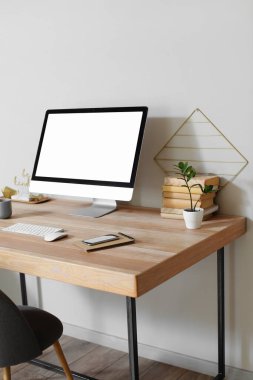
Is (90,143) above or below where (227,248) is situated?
above

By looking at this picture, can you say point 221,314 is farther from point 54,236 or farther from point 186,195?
point 54,236

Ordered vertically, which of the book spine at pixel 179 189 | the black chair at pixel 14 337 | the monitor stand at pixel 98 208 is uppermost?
the book spine at pixel 179 189

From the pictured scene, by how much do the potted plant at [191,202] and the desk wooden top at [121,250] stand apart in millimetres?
34

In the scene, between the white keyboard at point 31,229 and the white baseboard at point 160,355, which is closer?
the white keyboard at point 31,229

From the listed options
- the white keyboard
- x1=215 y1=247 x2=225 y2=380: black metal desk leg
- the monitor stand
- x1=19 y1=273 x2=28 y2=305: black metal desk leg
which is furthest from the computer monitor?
x1=19 y1=273 x2=28 y2=305: black metal desk leg

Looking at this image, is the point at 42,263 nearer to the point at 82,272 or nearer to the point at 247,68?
the point at 82,272

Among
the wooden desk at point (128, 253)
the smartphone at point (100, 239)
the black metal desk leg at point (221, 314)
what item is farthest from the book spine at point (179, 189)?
the smartphone at point (100, 239)

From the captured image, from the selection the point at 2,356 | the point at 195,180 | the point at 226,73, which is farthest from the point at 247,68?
the point at 2,356

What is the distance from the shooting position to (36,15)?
266cm

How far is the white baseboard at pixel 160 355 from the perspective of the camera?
7.66 ft

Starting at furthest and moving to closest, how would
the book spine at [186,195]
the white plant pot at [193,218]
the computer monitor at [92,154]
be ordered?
the computer monitor at [92,154]
the book spine at [186,195]
the white plant pot at [193,218]

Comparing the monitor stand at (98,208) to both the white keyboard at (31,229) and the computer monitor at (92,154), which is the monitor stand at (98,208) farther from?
the white keyboard at (31,229)

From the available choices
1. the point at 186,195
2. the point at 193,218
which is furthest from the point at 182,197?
the point at 193,218

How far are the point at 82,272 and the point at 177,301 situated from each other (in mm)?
928
